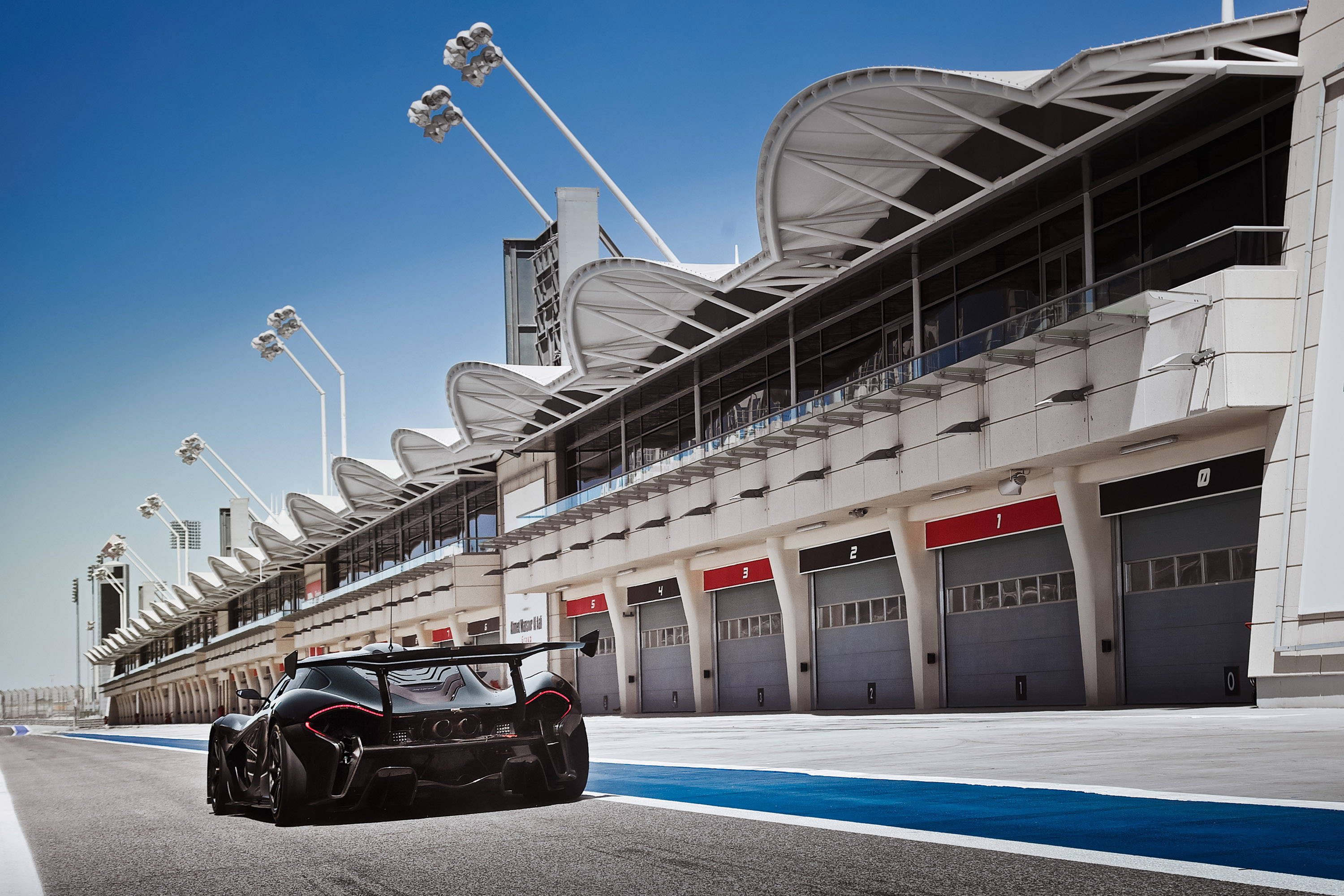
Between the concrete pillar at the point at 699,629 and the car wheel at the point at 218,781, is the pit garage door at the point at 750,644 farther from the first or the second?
the car wheel at the point at 218,781

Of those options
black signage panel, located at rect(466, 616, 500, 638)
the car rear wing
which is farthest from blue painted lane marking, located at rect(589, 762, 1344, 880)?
black signage panel, located at rect(466, 616, 500, 638)

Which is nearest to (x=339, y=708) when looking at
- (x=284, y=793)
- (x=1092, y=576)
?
(x=284, y=793)

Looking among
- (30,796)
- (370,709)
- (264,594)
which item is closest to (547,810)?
(370,709)

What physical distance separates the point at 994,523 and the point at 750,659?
12104 millimetres

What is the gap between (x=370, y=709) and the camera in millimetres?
7773

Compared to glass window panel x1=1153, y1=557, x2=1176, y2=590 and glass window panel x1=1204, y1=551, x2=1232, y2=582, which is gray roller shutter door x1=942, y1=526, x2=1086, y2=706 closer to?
glass window panel x1=1153, y1=557, x2=1176, y2=590

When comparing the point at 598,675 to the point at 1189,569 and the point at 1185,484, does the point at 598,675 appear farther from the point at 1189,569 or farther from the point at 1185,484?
the point at 1185,484

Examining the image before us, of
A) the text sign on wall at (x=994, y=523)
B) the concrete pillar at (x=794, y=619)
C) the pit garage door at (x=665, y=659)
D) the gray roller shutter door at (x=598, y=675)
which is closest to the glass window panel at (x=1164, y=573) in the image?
the text sign on wall at (x=994, y=523)

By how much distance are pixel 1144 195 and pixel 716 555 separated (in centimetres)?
1879

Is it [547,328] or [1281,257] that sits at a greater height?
[547,328]

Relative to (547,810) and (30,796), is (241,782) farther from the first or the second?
(30,796)

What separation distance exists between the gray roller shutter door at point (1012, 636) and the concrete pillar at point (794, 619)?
5.64 meters

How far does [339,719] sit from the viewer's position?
7.75 metres

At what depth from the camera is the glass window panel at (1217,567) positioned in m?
21.2
